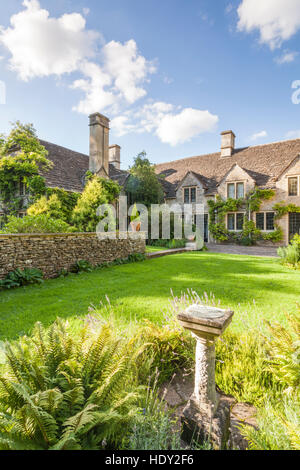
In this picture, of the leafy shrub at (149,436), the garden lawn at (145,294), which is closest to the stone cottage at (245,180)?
the garden lawn at (145,294)

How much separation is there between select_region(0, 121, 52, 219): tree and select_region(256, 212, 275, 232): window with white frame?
19213 millimetres

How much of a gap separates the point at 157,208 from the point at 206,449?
1877cm

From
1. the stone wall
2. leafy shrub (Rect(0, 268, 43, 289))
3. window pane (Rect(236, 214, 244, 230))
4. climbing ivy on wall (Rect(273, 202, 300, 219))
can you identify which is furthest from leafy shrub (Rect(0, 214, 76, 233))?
climbing ivy on wall (Rect(273, 202, 300, 219))

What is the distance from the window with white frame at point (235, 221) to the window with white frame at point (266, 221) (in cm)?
155

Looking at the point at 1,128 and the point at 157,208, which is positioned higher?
the point at 1,128

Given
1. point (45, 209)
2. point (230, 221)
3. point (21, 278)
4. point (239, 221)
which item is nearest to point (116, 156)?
point (230, 221)

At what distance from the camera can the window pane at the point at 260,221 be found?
21366mm

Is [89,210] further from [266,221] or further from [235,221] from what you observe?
[266,221]

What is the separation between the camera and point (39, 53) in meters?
6.54

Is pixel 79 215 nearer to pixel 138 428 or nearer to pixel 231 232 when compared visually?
pixel 138 428

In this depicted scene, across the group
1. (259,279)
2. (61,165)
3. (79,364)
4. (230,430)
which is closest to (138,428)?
(79,364)

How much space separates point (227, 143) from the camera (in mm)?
25703

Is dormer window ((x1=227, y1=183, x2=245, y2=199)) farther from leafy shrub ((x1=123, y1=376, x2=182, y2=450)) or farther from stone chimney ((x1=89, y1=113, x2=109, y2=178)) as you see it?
leafy shrub ((x1=123, y1=376, x2=182, y2=450))

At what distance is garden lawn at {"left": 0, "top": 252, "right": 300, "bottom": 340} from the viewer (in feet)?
14.0
